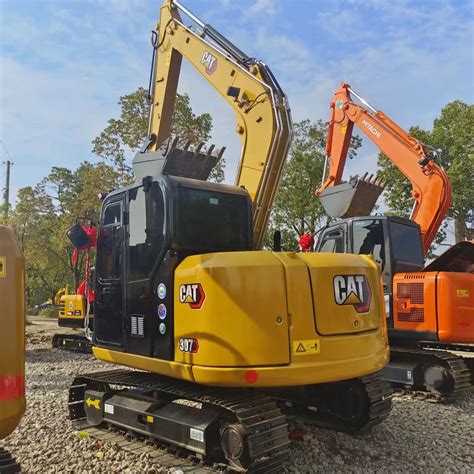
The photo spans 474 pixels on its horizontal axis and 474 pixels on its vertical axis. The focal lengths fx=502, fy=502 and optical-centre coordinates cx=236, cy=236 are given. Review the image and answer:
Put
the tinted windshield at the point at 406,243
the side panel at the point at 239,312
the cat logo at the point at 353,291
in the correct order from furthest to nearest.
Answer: the tinted windshield at the point at 406,243
the cat logo at the point at 353,291
the side panel at the point at 239,312

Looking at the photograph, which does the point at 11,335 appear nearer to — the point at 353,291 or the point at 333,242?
the point at 353,291

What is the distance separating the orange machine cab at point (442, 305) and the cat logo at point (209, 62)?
4.29 metres

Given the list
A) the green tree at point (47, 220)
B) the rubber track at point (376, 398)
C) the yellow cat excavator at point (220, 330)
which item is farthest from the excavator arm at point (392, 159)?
the green tree at point (47, 220)

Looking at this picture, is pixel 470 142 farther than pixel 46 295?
No

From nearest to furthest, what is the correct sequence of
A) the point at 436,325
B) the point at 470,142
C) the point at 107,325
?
the point at 107,325 → the point at 436,325 → the point at 470,142

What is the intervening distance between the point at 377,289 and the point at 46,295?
3994 cm

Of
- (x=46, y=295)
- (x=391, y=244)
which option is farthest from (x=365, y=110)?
(x=46, y=295)

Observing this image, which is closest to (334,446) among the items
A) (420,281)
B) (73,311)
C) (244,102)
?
(420,281)

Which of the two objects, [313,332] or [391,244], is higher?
[391,244]

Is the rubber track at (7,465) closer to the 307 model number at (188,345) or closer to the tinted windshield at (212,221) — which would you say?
the 307 model number at (188,345)

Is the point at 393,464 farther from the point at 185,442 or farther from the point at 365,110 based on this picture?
the point at 365,110

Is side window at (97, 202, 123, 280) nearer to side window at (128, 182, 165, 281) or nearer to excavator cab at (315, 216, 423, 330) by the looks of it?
side window at (128, 182, 165, 281)

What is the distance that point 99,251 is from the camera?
5.41 meters

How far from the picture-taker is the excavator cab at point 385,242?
7.34m
